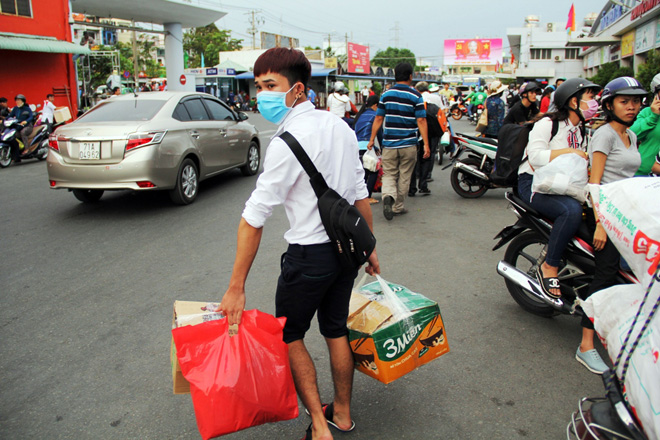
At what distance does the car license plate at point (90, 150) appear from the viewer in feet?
22.2

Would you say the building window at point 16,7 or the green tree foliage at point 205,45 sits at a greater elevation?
the green tree foliage at point 205,45

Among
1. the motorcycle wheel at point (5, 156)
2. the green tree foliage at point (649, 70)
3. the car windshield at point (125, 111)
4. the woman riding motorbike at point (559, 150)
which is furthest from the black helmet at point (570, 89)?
the green tree foliage at point (649, 70)

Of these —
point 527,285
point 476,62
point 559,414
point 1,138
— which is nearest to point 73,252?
point 527,285

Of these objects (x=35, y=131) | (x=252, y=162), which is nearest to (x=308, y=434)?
(x=252, y=162)

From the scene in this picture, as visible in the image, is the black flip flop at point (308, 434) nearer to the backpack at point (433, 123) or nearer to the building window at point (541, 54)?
the backpack at point (433, 123)

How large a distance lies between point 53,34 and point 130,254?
1906 cm

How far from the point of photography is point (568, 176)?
346 cm

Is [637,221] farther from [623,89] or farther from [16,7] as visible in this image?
[16,7]

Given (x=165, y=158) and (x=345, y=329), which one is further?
(x=165, y=158)

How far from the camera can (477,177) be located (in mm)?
8000

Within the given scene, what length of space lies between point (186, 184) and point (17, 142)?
6583 mm

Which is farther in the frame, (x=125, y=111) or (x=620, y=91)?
(x=125, y=111)

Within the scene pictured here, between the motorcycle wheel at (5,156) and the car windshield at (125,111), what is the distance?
5337 mm

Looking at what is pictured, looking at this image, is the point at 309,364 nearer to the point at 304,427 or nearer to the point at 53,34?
the point at 304,427
